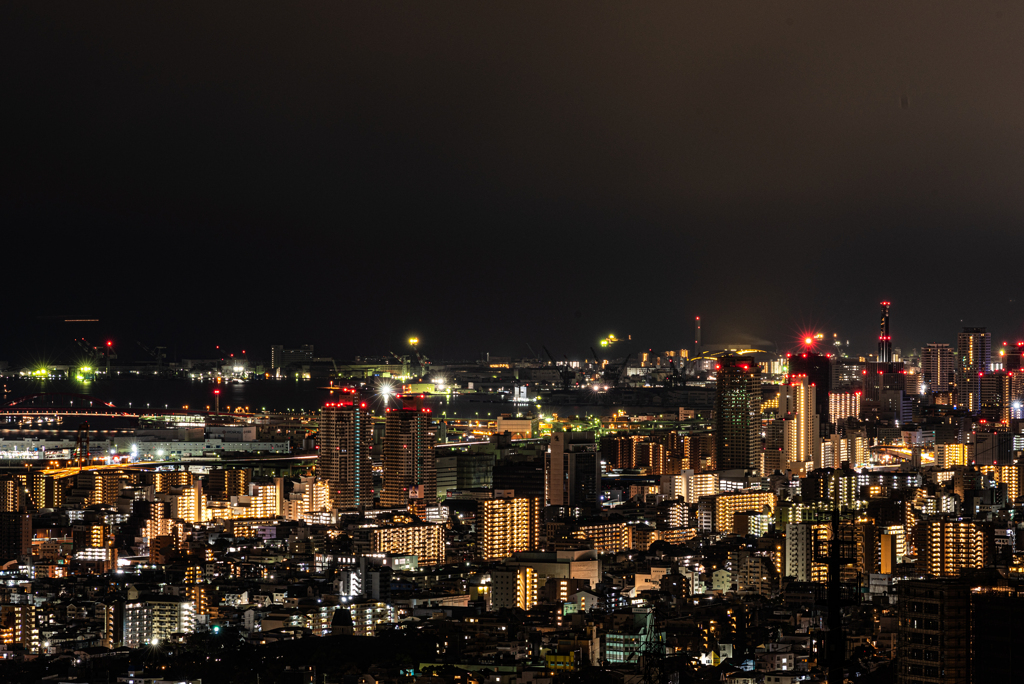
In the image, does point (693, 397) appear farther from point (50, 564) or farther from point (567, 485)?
point (50, 564)

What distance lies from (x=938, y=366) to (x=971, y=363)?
4.43ft

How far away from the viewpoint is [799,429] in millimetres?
23031

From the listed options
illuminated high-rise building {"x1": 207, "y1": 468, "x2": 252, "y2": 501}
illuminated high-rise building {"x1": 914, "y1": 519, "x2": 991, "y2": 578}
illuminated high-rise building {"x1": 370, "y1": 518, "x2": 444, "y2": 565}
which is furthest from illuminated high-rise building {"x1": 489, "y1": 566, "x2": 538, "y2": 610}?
illuminated high-rise building {"x1": 207, "y1": 468, "x2": 252, "y2": 501}

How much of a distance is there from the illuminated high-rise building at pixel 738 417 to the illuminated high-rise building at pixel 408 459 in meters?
4.25

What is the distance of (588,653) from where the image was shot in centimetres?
914

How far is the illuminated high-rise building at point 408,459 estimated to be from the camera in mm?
18547

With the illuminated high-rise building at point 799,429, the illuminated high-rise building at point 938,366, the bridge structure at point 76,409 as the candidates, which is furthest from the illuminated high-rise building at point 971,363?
the bridge structure at point 76,409

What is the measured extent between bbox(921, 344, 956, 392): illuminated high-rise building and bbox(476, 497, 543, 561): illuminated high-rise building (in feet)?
51.6

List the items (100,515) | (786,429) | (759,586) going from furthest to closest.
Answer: (786,429) → (100,515) → (759,586)

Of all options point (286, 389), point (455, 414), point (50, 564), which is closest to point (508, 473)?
point (50, 564)

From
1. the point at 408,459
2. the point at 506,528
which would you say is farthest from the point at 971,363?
the point at 506,528

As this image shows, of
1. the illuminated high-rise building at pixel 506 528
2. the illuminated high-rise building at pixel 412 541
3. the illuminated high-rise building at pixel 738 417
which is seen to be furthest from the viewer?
the illuminated high-rise building at pixel 738 417

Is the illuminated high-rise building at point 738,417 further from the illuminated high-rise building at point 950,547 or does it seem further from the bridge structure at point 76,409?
the bridge structure at point 76,409

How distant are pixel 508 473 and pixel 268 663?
33.9 ft
